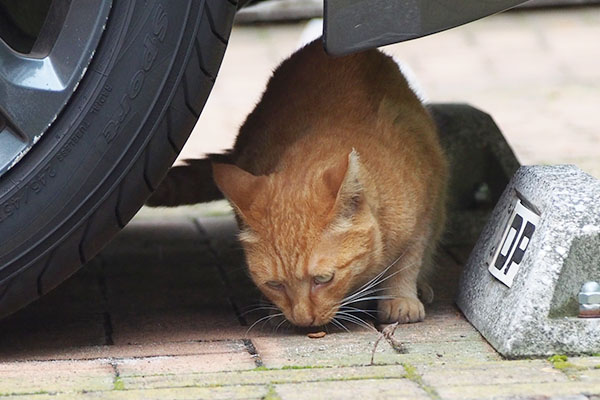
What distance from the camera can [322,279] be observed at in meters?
3.30

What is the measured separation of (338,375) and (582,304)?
692 millimetres

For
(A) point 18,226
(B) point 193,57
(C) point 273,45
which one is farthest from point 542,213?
(C) point 273,45

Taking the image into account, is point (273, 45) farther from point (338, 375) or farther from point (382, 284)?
point (338, 375)

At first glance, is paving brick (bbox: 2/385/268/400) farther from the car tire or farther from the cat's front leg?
the cat's front leg

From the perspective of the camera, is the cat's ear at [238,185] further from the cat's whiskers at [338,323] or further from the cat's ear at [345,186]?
the cat's whiskers at [338,323]

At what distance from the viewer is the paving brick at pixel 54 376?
2.71 meters

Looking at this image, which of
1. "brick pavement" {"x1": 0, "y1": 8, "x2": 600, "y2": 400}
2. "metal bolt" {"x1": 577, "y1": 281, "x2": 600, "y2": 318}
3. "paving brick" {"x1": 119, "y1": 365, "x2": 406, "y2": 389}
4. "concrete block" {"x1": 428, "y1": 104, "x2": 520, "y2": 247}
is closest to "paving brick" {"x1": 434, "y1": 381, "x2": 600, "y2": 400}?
"brick pavement" {"x1": 0, "y1": 8, "x2": 600, "y2": 400}

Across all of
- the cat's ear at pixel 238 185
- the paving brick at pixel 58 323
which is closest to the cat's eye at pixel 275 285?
the cat's ear at pixel 238 185

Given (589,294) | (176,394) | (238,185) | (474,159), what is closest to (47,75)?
(238,185)

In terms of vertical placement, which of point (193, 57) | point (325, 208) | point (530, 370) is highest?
point (193, 57)

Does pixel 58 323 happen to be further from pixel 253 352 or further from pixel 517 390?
pixel 517 390

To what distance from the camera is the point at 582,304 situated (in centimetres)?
294

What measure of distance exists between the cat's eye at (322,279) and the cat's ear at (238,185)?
291 mm

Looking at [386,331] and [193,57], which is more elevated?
[193,57]
